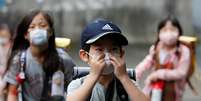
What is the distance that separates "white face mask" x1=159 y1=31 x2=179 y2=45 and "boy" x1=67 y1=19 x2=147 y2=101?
396cm

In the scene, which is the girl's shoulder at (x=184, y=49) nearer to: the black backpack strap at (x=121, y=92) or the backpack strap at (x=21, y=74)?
the backpack strap at (x=21, y=74)

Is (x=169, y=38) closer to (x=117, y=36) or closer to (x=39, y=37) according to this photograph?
(x=39, y=37)

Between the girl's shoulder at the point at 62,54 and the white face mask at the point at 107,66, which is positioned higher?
the white face mask at the point at 107,66

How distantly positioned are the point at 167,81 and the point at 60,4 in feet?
38.0

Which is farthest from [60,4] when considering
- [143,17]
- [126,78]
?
[126,78]

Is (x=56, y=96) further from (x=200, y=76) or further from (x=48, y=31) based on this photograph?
(x=200, y=76)

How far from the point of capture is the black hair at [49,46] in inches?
224

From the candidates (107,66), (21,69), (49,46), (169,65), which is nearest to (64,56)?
(49,46)

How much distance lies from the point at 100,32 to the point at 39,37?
2.28 metres

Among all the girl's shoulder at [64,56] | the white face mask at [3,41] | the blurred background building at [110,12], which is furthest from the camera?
the blurred background building at [110,12]

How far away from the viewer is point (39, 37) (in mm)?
5832

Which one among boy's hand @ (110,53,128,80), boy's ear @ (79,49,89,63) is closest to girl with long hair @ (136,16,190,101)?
boy's ear @ (79,49,89,63)

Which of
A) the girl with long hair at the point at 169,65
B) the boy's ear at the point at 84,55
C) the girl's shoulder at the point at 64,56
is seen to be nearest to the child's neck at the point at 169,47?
the girl with long hair at the point at 169,65

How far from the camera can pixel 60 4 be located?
1877 cm
